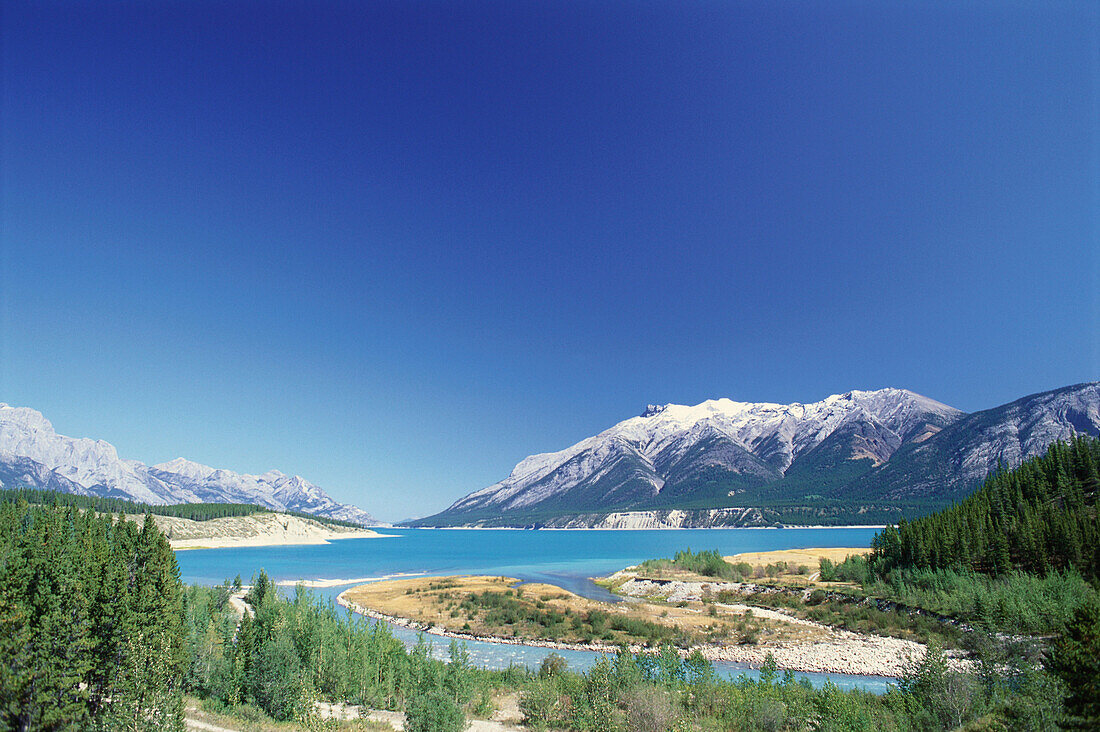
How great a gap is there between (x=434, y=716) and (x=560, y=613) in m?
38.0

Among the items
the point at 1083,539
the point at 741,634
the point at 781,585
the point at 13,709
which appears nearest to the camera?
the point at 13,709

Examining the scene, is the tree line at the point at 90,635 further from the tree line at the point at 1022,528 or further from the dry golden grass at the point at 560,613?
the tree line at the point at 1022,528

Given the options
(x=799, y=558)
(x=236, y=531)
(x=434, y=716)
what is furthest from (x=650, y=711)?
(x=236, y=531)

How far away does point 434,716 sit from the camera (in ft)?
57.2

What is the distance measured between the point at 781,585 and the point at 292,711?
56.4m

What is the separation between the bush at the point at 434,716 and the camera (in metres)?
17.3

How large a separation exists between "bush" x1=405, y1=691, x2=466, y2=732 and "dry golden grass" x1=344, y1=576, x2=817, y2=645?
29023mm

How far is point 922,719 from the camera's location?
60.4ft

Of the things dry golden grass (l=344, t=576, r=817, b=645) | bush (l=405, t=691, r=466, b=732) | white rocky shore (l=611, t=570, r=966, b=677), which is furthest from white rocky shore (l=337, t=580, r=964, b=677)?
bush (l=405, t=691, r=466, b=732)

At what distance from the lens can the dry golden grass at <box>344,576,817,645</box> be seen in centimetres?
4481

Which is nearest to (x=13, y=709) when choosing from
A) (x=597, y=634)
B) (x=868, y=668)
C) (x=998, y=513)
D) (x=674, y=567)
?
(x=597, y=634)

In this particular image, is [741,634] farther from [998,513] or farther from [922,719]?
[998,513]

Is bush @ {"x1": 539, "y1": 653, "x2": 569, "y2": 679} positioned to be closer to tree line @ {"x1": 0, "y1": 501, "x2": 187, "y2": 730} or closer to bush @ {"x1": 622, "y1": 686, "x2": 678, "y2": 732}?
bush @ {"x1": 622, "y1": 686, "x2": 678, "y2": 732}

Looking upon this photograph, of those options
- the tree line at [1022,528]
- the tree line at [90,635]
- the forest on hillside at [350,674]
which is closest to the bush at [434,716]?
the forest on hillside at [350,674]
